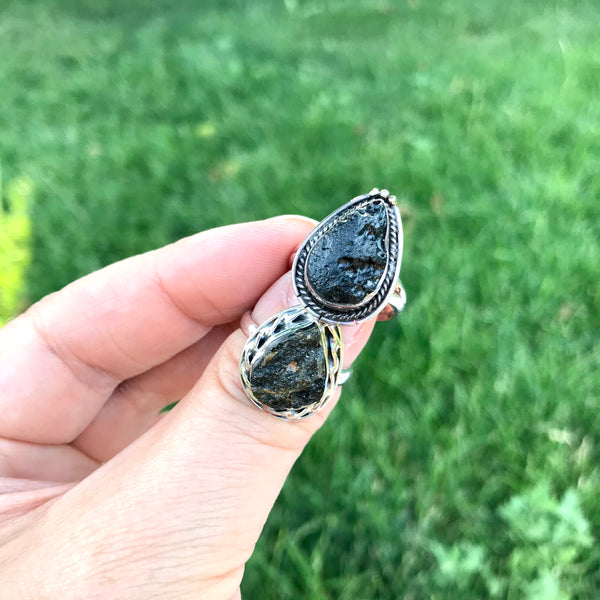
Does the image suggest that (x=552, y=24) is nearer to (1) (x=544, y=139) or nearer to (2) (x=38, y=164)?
(1) (x=544, y=139)

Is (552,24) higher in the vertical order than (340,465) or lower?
higher

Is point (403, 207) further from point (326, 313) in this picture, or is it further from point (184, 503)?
point (184, 503)

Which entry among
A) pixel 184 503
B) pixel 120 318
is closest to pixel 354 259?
pixel 184 503

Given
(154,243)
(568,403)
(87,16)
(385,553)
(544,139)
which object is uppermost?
(87,16)

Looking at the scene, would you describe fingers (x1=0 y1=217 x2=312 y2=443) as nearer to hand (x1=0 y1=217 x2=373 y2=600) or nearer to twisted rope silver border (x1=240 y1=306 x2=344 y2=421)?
hand (x1=0 y1=217 x2=373 y2=600)

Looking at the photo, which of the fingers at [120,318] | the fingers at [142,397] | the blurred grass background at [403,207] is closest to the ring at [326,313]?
the fingers at [120,318]

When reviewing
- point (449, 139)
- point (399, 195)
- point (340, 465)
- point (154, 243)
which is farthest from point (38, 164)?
point (340, 465)
